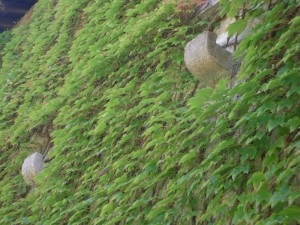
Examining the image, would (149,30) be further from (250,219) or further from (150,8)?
(250,219)

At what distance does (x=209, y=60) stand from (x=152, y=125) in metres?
0.74

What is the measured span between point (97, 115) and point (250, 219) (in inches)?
110

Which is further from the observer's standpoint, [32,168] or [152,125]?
[32,168]

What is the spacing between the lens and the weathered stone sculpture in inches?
204

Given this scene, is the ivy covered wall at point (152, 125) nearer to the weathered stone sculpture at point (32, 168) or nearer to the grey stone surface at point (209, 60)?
the weathered stone sculpture at point (32, 168)

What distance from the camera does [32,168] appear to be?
5.19m

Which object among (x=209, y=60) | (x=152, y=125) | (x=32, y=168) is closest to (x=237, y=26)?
(x=209, y=60)

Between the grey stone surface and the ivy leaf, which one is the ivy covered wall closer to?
the ivy leaf

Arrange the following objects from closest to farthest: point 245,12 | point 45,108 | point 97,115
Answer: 1. point 245,12
2. point 97,115
3. point 45,108

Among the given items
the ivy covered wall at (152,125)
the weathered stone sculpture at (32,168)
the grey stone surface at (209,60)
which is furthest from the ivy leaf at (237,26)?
the weathered stone sculpture at (32,168)

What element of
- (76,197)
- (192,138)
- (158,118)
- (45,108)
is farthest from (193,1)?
(45,108)

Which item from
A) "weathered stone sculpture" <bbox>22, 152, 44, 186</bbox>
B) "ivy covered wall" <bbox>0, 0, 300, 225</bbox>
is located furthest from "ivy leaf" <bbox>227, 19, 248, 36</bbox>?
"weathered stone sculpture" <bbox>22, 152, 44, 186</bbox>

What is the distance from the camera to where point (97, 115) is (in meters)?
4.82

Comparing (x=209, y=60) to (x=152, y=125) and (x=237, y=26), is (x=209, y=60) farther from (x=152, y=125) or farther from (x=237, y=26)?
(x=152, y=125)
